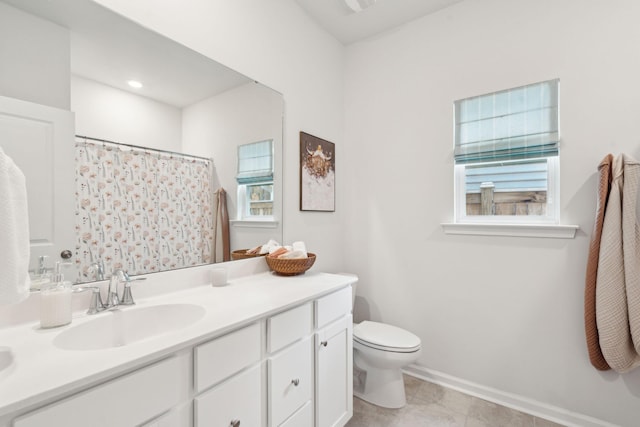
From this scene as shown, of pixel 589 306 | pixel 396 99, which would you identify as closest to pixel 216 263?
pixel 396 99

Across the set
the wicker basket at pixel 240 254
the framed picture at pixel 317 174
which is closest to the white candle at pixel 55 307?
the wicker basket at pixel 240 254

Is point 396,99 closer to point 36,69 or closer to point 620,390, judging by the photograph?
point 36,69

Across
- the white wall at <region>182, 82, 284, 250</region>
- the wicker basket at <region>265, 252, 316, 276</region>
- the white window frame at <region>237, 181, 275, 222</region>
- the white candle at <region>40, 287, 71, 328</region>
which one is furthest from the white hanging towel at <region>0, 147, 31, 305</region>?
the wicker basket at <region>265, 252, 316, 276</region>

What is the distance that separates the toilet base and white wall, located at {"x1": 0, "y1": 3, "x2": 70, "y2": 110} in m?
2.14

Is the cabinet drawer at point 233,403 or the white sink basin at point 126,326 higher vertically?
the white sink basin at point 126,326

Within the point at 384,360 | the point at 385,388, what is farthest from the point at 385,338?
the point at 385,388

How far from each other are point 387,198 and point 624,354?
5.19ft

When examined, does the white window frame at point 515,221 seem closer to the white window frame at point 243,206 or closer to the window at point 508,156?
the window at point 508,156

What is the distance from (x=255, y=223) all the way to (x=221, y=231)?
10.0 inches

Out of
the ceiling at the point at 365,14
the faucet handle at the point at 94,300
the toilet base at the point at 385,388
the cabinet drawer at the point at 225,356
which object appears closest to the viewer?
the cabinet drawer at the point at 225,356

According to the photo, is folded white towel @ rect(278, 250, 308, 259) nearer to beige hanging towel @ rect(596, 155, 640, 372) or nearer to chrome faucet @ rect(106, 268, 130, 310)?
chrome faucet @ rect(106, 268, 130, 310)

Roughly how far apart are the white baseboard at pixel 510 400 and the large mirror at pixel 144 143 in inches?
64.4

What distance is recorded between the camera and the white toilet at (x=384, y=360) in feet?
6.11

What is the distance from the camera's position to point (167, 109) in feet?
4.76
